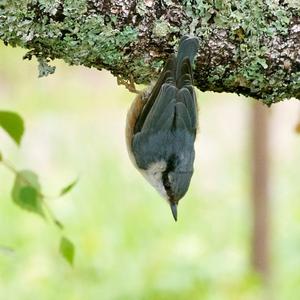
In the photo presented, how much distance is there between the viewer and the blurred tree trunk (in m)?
3.74

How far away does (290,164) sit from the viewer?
222 inches

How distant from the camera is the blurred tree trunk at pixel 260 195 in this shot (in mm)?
3742

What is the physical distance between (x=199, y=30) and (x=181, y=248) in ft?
9.71

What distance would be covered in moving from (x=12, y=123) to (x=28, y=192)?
0.13 metres

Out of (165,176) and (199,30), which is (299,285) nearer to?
(165,176)

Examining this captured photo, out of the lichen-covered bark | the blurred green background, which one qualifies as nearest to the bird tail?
the lichen-covered bark

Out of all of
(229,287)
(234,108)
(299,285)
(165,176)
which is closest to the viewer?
(165,176)

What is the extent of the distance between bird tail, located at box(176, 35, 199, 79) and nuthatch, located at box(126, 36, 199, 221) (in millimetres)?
224

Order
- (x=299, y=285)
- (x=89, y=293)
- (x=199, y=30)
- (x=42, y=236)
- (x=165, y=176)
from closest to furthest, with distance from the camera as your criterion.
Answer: (x=199, y=30)
(x=165, y=176)
(x=89, y=293)
(x=299, y=285)
(x=42, y=236)

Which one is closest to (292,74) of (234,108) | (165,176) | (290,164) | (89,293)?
(165,176)

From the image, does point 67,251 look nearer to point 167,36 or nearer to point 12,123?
point 12,123

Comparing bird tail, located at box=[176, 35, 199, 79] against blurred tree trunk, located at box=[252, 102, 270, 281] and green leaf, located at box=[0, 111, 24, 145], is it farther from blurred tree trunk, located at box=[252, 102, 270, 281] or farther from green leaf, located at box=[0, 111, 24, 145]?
blurred tree trunk, located at box=[252, 102, 270, 281]

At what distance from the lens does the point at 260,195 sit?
3.85 meters

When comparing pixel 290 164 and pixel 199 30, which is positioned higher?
pixel 290 164
